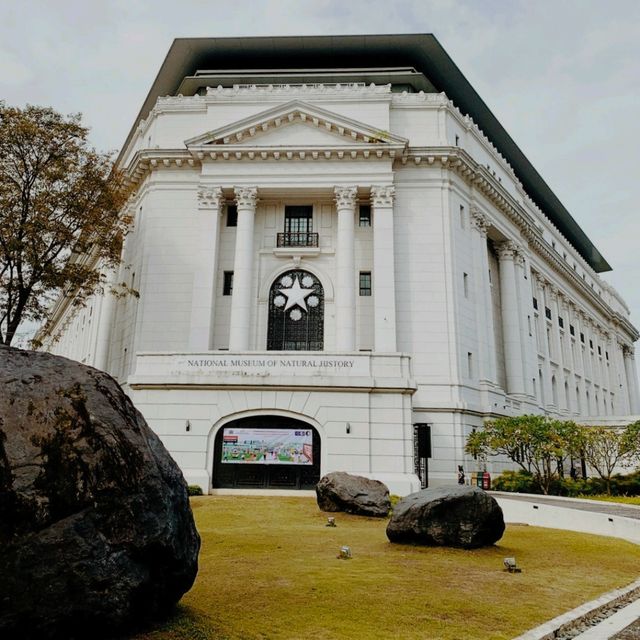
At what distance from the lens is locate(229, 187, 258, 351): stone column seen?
34.2m

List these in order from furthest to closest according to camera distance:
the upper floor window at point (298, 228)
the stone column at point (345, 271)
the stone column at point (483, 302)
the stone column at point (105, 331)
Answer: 1. the stone column at point (105, 331)
2. the stone column at point (483, 302)
3. the upper floor window at point (298, 228)
4. the stone column at point (345, 271)

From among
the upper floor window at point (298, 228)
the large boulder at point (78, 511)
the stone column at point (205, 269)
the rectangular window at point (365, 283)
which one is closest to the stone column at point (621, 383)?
the rectangular window at point (365, 283)

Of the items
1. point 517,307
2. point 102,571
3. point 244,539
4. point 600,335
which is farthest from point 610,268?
point 102,571

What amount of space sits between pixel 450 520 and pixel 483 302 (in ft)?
93.4

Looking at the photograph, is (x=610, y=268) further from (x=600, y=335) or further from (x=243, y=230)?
(x=243, y=230)

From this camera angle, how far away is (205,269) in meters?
35.8

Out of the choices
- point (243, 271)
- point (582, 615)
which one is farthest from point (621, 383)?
point (582, 615)

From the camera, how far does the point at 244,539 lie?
13.5 m

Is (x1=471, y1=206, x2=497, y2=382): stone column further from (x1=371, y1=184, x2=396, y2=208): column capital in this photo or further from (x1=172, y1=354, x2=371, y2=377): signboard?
(x1=172, y1=354, x2=371, y2=377): signboard

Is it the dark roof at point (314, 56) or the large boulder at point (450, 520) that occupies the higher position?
the dark roof at point (314, 56)

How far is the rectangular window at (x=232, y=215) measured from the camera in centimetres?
3863

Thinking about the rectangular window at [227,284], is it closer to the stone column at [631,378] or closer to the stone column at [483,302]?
the stone column at [483,302]

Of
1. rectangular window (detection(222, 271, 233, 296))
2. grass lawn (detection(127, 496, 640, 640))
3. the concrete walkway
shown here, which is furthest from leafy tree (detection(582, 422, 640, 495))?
rectangular window (detection(222, 271, 233, 296))

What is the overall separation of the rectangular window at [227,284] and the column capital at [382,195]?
997 centimetres
